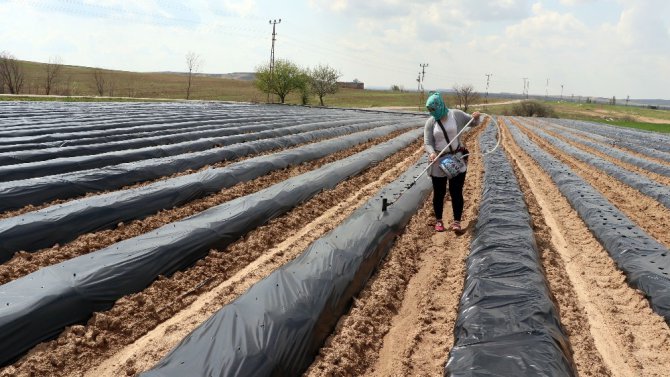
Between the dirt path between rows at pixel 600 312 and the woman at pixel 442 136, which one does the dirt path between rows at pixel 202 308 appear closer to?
the woman at pixel 442 136

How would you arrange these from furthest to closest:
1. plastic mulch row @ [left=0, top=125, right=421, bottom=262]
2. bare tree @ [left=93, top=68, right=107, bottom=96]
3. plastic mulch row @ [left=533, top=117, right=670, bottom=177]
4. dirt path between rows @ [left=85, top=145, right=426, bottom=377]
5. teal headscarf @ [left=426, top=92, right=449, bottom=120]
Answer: bare tree @ [left=93, top=68, right=107, bottom=96] → plastic mulch row @ [left=533, top=117, right=670, bottom=177] → teal headscarf @ [left=426, top=92, right=449, bottom=120] → plastic mulch row @ [left=0, top=125, right=421, bottom=262] → dirt path between rows @ [left=85, top=145, right=426, bottom=377]

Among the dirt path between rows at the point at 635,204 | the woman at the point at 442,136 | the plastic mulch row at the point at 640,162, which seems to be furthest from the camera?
the plastic mulch row at the point at 640,162

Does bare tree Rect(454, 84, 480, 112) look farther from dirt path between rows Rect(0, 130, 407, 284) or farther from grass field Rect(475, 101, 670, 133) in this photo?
dirt path between rows Rect(0, 130, 407, 284)

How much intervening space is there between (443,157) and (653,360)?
9.62 feet

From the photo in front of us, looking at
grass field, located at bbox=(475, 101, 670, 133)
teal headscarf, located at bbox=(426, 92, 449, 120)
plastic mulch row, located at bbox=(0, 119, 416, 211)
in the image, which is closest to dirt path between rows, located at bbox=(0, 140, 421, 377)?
teal headscarf, located at bbox=(426, 92, 449, 120)

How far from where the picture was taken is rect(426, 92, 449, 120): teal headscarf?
509 centimetres

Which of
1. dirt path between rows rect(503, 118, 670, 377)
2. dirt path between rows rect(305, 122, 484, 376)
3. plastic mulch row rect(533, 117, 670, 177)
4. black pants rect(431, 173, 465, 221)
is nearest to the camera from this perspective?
dirt path between rows rect(305, 122, 484, 376)

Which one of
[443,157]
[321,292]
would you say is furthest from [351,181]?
[321,292]

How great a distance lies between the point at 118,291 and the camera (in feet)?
11.5

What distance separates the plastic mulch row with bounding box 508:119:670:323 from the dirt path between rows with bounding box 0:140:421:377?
3.94 meters

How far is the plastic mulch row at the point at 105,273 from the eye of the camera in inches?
113

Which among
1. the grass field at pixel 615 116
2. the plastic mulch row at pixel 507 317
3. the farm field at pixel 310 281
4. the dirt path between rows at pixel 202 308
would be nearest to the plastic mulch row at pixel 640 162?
the farm field at pixel 310 281

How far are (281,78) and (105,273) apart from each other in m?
54.7

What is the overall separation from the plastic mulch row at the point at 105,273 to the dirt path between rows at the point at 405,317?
185 centimetres
